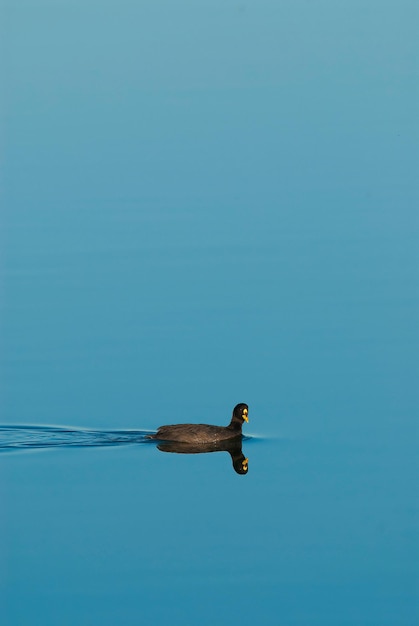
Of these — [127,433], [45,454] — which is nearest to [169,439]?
[127,433]

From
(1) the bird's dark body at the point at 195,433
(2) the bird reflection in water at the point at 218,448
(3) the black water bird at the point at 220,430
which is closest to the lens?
(2) the bird reflection in water at the point at 218,448

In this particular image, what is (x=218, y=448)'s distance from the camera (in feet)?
57.3

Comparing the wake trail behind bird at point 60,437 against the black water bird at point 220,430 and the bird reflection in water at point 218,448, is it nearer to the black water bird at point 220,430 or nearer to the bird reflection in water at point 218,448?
the bird reflection in water at point 218,448

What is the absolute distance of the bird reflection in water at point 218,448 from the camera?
16.7m

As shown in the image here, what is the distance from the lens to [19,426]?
17.2 metres

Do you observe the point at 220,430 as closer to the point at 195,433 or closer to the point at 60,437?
the point at 195,433

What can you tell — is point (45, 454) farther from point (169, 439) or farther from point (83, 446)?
point (169, 439)

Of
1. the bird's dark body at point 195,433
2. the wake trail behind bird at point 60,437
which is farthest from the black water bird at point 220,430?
the wake trail behind bird at point 60,437

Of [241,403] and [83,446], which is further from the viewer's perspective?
[241,403]

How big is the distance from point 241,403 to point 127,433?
5.56ft

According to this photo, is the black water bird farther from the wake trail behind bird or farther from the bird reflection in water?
the wake trail behind bird

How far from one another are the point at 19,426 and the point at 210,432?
2.51m

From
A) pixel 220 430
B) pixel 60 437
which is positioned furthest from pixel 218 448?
pixel 60 437

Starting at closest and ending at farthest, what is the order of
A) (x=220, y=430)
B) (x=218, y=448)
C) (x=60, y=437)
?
(x=60, y=437)
(x=218, y=448)
(x=220, y=430)
